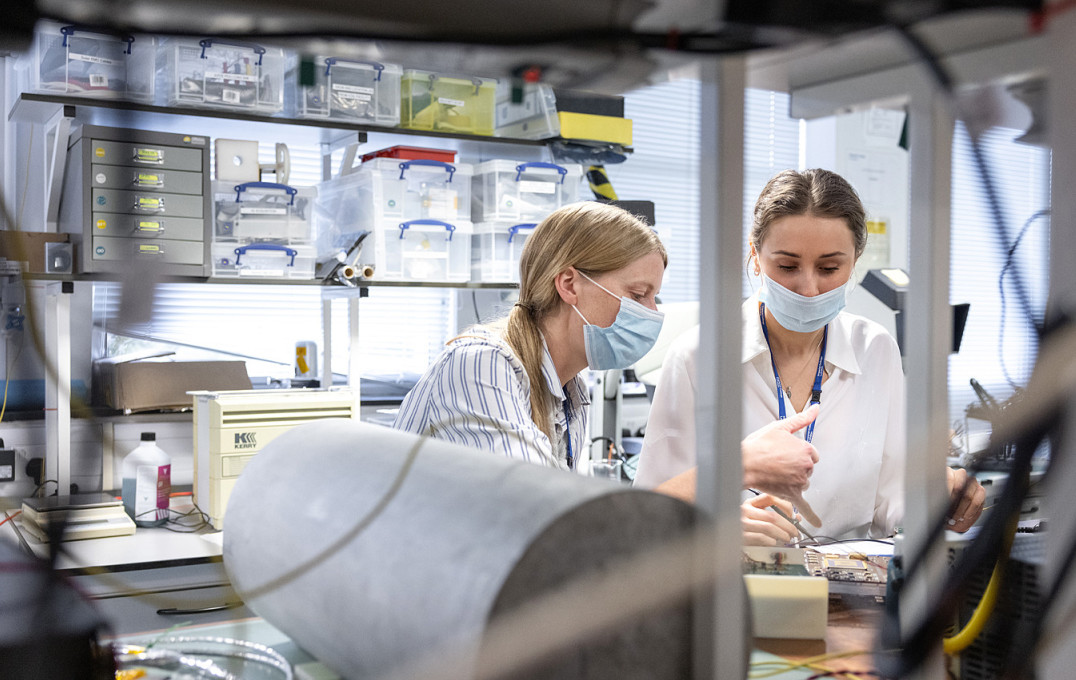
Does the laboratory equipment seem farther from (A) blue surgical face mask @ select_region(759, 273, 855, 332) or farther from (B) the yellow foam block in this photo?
(A) blue surgical face mask @ select_region(759, 273, 855, 332)

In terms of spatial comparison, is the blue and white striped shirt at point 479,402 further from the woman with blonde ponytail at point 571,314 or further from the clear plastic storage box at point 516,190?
the clear plastic storage box at point 516,190

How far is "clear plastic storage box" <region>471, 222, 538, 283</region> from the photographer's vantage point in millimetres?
2818

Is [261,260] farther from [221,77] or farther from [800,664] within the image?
[800,664]

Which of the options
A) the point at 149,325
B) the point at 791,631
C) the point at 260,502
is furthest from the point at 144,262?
the point at 791,631

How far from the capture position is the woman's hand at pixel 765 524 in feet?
3.96

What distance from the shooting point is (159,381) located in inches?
100

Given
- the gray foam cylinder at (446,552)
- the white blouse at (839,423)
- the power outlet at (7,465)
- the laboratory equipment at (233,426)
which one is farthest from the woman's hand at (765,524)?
the power outlet at (7,465)

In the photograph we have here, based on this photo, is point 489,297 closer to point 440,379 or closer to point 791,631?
point 440,379

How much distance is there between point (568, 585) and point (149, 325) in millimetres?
303

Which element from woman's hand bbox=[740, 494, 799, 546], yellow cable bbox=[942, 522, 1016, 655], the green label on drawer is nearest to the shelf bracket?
the green label on drawer

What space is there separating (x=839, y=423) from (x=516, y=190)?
58.2 inches

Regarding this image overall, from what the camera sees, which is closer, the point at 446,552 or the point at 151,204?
the point at 446,552

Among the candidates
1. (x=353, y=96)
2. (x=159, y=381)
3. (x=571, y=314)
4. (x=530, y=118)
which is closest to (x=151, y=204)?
(x=159, y=381)

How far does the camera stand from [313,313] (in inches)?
125
